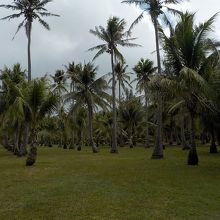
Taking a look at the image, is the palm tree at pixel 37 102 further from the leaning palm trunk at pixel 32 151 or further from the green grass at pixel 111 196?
the green grass at pixel 111 196

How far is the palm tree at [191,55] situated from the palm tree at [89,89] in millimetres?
20622

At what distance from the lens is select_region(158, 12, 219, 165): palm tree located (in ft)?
72.8

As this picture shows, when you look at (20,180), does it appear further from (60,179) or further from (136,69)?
(136,69)

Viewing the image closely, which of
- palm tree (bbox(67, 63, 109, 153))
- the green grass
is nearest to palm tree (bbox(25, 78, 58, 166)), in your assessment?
the green grass

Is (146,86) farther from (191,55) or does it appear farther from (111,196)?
(111,196)

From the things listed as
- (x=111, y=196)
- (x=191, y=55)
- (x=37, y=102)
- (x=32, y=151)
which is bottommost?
(x=111, y=196)

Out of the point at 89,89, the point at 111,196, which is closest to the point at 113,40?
the point at 89,89

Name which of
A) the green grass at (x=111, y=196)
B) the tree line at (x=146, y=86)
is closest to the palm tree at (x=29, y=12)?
the tree line at (x=146, y=86)

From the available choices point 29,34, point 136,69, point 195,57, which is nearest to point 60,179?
point 195,57

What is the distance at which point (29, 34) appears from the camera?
38.7 m

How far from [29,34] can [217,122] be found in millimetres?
19964

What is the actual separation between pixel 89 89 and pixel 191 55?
22.3 m

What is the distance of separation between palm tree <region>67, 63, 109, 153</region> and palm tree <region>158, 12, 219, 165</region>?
20622mm

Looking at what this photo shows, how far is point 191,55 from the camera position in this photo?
74.2 ft
